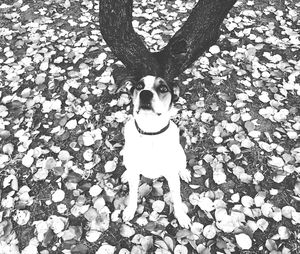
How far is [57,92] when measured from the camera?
523cm

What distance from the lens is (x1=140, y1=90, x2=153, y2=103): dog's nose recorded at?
303 cm

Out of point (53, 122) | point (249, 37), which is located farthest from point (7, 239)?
point (249, 37)

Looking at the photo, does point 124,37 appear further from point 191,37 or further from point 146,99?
point 146,99

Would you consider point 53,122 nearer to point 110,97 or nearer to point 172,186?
point 110,97

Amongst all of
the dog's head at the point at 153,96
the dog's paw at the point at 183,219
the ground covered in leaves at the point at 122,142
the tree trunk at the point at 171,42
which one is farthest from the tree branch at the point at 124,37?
the dog's paw at the point at 183,219

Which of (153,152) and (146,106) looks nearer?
(146,106)

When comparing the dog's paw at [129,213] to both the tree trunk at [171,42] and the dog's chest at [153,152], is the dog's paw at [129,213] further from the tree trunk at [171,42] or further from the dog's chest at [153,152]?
the tree trunk at [171,42]

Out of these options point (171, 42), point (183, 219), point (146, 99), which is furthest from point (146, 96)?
point (171, 42)

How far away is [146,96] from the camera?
3.04 metres

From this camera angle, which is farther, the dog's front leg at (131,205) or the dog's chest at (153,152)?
the dog's front leg at (131,205)

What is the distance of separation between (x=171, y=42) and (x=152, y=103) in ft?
6.39

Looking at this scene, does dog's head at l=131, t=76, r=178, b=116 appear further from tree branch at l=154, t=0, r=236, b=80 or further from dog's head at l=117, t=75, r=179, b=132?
tree branch at l=154, t=0, r=236, b=80

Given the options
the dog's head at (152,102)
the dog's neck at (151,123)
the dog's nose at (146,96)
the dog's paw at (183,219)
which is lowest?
the dog's paw at (183,219)

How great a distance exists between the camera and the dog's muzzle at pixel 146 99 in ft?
9.95
